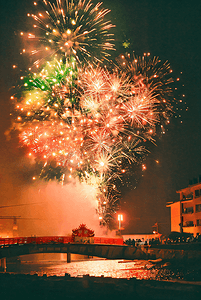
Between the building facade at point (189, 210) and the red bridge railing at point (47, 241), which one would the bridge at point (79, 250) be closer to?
Result: the red bridge railing at point (47, 241)

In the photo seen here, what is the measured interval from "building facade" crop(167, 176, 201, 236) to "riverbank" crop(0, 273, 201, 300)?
56.3 metres

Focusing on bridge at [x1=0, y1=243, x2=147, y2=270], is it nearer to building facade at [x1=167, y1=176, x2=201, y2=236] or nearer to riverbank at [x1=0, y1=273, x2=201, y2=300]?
building facade at [x1=167, y1=176, x2=201, y2=236]

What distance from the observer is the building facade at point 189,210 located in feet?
244

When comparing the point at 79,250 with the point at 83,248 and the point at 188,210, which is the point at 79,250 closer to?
the point at 83,248

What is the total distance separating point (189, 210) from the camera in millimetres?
79062

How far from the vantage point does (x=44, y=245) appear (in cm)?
6769

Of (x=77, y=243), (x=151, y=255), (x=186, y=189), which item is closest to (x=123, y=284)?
(x=151, y=255)

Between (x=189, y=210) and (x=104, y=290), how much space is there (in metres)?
63.0

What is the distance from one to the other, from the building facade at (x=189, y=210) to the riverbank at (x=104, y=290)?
56315 millimetres

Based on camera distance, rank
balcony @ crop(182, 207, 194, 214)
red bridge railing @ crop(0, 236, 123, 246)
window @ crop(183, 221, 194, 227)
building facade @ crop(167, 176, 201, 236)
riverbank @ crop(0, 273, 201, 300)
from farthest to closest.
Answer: balcony @ crop(182, 207, 194, 214)
window @ crop(183, 221, 194, 227)
building facade @ crop(167, 176, 201, 236)
red bridge railing @ crop(0, 236, 123, 246)
riverbank @ crop(0, 273, 201, 300)

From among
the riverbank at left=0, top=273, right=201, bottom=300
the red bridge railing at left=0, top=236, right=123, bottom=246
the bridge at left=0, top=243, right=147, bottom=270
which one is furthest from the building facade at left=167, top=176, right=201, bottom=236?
the riverbank at left=0, top=273, right=201, bottom=300

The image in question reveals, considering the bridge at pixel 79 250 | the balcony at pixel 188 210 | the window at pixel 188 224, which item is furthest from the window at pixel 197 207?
the bridge at pixel 79 250

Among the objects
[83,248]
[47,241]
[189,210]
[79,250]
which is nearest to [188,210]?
[189,210]

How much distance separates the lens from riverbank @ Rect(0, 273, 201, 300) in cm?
1766
